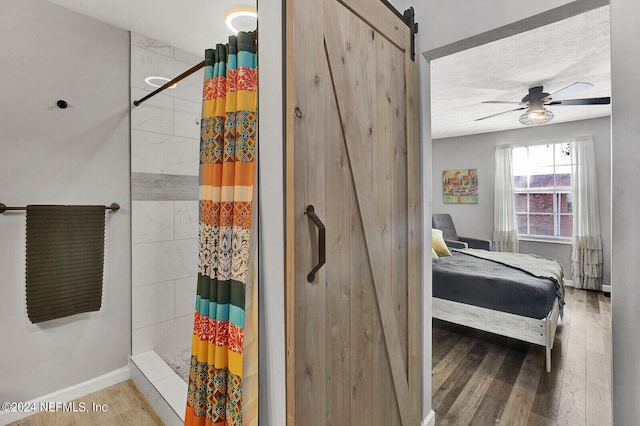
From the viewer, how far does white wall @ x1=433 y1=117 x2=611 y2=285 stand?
430cm

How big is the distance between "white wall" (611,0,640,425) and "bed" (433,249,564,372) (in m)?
1.56

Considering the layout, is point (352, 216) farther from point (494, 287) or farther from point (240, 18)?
point (494, 287)

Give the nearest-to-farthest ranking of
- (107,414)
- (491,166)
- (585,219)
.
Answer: (107,414) → (585,219) → (491,166)

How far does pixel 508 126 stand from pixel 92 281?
222 inches

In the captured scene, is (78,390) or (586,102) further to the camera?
(586,102)

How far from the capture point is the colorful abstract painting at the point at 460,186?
5559 millimetres

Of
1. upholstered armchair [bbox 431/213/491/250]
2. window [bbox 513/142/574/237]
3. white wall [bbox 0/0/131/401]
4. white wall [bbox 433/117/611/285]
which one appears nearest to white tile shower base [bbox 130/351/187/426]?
white wall [bbox 0/0/131/401]

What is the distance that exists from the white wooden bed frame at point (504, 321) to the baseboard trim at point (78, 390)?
2720 mm

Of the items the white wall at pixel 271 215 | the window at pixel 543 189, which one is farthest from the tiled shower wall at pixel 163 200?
the window at pixel 543 189

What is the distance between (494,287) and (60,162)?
3.37 metres

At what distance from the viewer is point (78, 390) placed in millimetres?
2006

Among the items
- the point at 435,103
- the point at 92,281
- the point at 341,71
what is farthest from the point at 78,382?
the point at 435,103

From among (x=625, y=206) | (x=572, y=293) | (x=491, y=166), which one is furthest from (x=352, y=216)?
(x=491, y=166)

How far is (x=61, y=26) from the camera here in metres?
1.93
